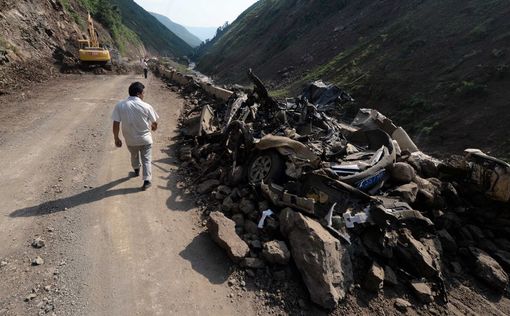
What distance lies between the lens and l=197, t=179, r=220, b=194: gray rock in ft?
20.3

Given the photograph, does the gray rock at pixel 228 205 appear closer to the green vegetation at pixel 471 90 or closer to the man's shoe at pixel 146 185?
the man's shoe at pixel 146 185

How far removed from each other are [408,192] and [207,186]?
3.64 m

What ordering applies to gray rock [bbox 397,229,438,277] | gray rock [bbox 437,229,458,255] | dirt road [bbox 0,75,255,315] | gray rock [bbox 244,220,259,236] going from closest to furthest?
dirt road [bbox 0,75,255,315], gray rock [bbox 397,229,438,277], gray rock [bbox 244,220,259,236], gray rock [bbox 437,229,458,255]

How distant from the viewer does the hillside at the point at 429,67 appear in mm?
13844

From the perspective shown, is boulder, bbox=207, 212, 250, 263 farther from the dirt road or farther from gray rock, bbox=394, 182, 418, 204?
gray rock, bbox=394, 182, 418, 204

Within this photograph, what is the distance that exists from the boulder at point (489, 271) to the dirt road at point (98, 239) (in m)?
3.56

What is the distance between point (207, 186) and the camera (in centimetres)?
624

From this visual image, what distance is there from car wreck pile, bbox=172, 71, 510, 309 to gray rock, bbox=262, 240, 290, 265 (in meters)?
0.01

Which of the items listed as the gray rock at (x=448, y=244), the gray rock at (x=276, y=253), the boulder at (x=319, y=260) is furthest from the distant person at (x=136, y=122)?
the gray rock at (x=448, y=244)

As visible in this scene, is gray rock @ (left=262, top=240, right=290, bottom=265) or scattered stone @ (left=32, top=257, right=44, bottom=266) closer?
scattered stone @ (left=32, top=257, right=44, bottom=266)

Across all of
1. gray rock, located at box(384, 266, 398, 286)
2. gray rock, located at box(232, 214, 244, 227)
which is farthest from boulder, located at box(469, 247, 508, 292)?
gray rock, located at box(232, 214, 244, 227)

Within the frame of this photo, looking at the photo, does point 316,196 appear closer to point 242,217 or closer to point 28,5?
point 242,217

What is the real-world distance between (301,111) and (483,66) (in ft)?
44.1

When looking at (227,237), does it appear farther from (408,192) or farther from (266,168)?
(408,192)
